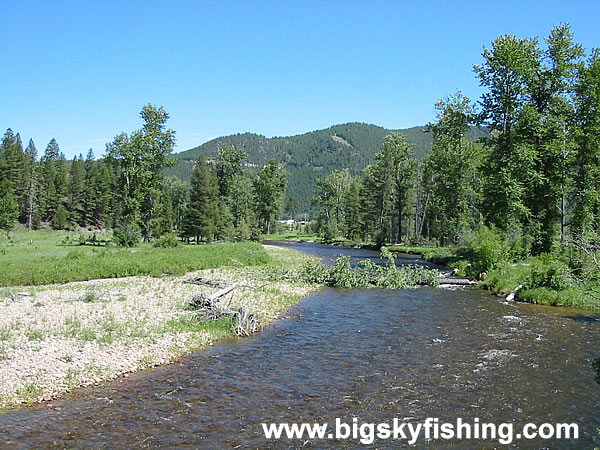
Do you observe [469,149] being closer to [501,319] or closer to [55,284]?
[501,319]

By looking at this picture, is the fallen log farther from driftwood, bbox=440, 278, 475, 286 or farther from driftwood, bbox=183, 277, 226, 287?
driftwood, bbox=440, 278, 475, 286

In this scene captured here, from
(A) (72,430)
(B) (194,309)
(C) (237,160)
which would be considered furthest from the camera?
(C) (237,160)

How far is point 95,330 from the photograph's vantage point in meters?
15.6

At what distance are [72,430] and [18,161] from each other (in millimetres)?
104881

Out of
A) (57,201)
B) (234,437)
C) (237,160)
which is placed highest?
(237,160)

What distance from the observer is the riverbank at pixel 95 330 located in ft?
39.4

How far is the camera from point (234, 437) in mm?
9602

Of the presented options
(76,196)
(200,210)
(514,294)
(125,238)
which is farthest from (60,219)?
(514,294)

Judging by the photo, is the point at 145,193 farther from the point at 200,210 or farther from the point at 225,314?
the point at 225,314

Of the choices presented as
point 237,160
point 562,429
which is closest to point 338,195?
point 237,160

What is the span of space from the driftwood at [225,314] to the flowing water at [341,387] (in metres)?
0.63

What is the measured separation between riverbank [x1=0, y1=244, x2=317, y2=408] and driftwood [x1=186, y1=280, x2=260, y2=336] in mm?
398

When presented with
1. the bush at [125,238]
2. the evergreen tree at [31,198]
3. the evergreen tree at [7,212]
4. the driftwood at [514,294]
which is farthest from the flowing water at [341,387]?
the evergreen tree at [31,198]

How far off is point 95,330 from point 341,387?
28.2ft
